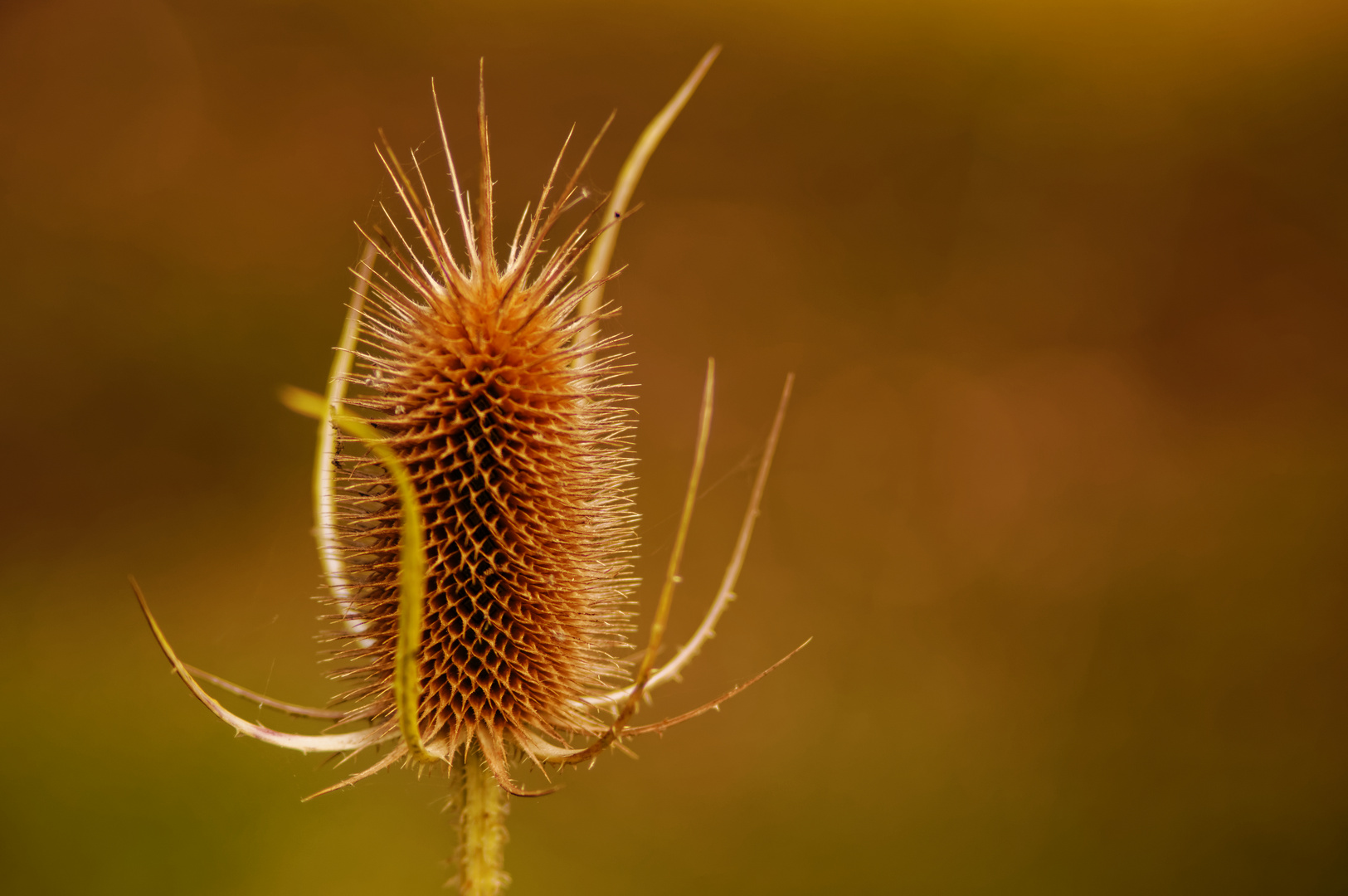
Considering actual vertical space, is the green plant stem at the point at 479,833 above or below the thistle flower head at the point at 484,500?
below

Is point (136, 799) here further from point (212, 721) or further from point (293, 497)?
point (293, 497)

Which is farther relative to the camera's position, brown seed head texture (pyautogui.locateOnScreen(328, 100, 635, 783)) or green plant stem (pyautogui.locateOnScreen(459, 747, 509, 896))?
green plant stem (pyautogui.locateOnScreen(459, 747, 509, 896))

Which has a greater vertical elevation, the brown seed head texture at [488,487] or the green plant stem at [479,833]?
the brown seed head texture at [488,487]

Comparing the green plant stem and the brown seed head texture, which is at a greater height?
the brown seed head texture

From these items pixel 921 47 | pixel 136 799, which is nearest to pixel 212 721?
pixel 136 799

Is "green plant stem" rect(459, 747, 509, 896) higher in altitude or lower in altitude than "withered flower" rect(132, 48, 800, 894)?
lower

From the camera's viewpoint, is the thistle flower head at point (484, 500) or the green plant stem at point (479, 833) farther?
the green plant stem at point (479, 833)
